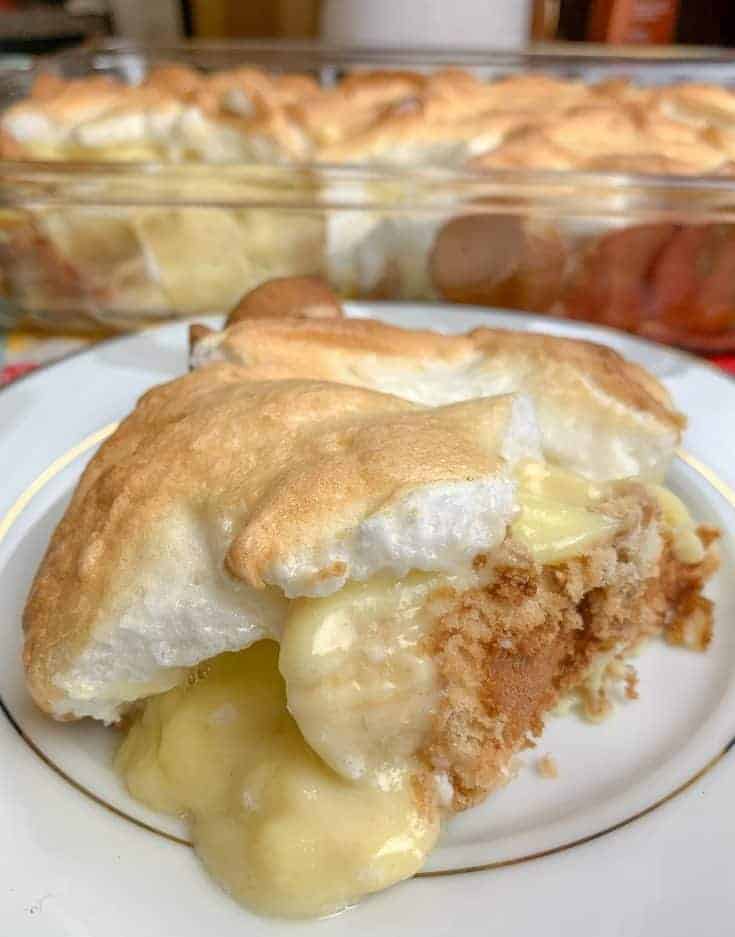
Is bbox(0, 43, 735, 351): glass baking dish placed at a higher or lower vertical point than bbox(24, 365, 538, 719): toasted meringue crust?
lower

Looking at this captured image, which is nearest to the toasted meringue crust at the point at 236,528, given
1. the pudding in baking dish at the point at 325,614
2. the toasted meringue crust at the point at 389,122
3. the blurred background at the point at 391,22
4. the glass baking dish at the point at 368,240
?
the pudding in baking dish at the point at 325,614

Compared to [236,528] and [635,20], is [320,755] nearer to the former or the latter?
[236,528]

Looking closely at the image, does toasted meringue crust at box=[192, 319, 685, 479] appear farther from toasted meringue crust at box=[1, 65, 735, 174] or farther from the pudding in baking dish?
toasted meringue crust at box=[1, 65, 735, 174]

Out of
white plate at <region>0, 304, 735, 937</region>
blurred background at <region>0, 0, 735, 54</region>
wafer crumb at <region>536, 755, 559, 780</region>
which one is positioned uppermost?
blurred background at <region>0, 0, 735, 54</region>

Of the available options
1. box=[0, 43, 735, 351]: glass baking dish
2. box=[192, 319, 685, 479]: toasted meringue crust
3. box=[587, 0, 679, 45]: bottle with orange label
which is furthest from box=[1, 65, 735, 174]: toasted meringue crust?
box=[587, 0, 679, 45]: bottle with orange label

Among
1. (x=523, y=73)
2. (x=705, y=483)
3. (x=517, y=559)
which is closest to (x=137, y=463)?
(x=517, y=559)

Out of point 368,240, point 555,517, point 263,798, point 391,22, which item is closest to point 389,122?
point 368,240

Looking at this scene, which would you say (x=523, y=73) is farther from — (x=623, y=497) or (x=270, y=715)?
(x=270, y=715)
